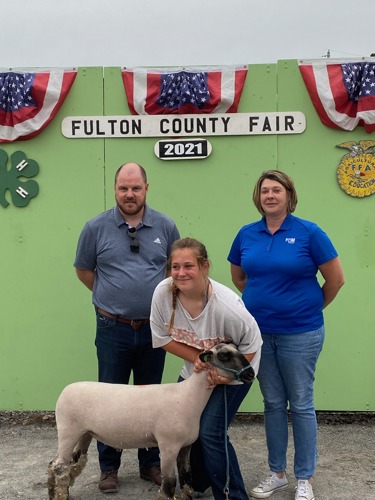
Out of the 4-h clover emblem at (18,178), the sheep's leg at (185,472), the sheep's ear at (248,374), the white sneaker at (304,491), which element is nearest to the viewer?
the sheep's ear at (248,374)

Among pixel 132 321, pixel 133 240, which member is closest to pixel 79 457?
pixel 132 321

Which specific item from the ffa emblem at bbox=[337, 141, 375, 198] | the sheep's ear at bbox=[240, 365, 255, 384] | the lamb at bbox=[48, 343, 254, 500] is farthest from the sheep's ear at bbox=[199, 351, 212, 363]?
the ffa emblem at bbox=[337, 141, 375, 198]

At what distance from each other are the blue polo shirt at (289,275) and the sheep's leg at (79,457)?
1.34 meters

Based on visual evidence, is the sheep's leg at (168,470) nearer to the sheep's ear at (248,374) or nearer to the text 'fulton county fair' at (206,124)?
the sheep's ear at (248,374)

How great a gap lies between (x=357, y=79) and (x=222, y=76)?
44.5 inches

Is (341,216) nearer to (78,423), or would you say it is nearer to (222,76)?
(222,76)

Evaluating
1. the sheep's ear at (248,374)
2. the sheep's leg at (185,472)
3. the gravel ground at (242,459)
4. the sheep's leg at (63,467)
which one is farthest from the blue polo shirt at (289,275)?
the sheep's leg at (63,467)

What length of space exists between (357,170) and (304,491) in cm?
270

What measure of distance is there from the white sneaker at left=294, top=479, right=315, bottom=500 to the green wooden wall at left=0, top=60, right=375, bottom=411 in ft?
4.84

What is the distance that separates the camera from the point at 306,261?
12.8 feet

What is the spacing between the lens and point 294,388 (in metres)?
4.02

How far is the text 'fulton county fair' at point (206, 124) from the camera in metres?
5.39

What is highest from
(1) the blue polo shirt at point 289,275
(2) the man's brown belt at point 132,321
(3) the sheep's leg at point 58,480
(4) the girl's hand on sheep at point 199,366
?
(1) the blue polo shirt at point 289,275

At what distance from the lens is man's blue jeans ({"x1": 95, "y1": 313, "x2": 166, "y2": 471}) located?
4.23 metres
